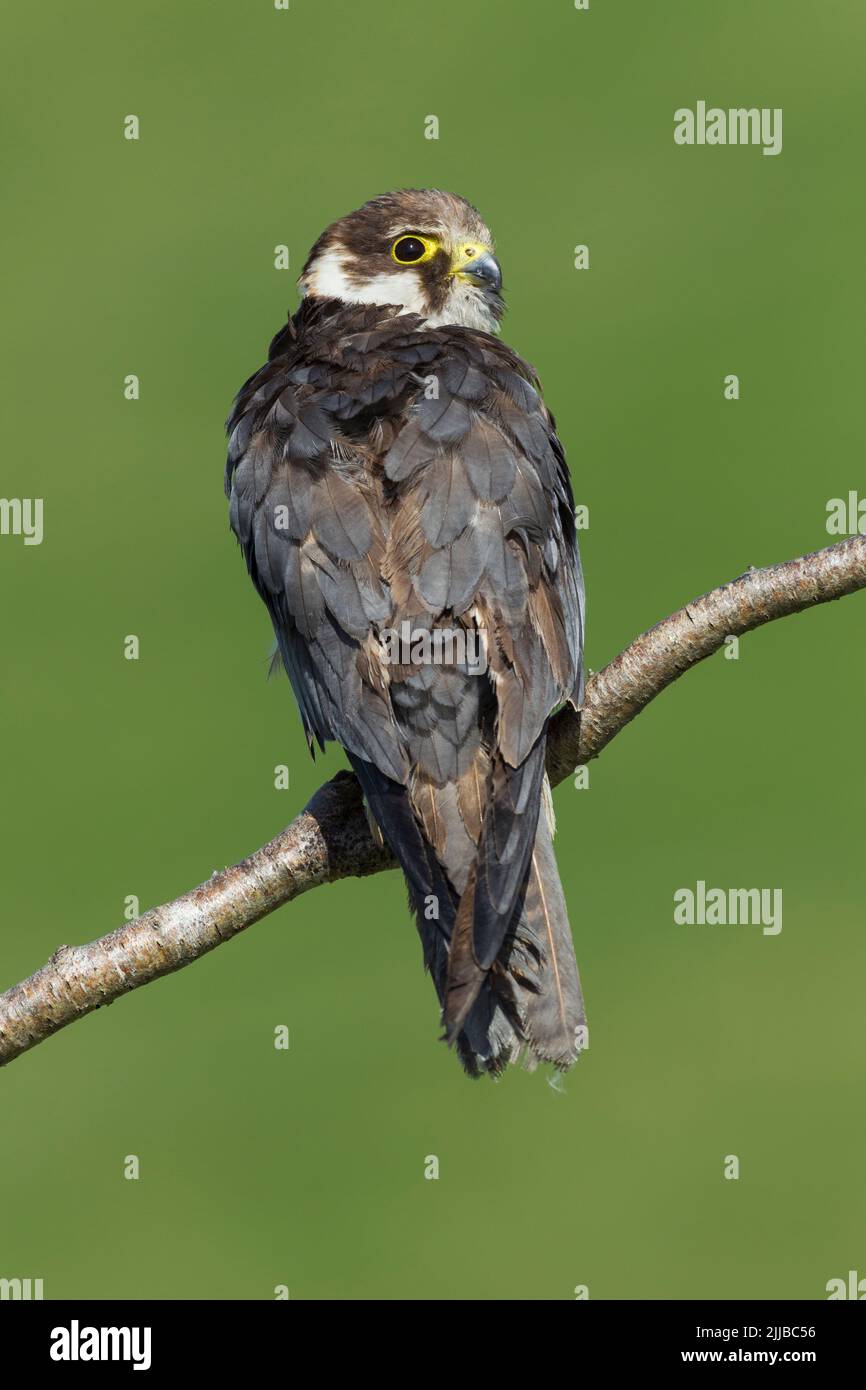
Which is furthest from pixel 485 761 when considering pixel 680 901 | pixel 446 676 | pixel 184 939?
pixel 680 901

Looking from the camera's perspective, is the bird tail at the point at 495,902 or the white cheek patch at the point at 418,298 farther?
the white cheek patch at the point at 418,298

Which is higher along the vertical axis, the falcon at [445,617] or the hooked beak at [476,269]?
the hooked beak at [476,269]

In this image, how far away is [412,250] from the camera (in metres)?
5.09

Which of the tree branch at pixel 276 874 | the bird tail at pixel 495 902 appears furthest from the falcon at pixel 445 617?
the tree branch at pixel 276 874

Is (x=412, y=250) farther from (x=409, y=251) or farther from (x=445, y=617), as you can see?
Answer: (x=445, y=617)

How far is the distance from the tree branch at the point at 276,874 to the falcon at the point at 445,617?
17cm

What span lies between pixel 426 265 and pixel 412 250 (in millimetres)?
59

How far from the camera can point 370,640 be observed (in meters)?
3.75

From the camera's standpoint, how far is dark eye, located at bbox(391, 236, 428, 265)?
16.7ft

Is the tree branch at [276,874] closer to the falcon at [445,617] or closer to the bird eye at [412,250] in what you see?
the falcon at [445,617]

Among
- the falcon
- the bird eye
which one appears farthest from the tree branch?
the bird eye

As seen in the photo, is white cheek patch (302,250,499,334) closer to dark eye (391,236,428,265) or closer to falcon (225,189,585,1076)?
dark eye (391,236,428,265)

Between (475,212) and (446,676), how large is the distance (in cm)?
207

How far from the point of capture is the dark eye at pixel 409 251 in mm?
5090
